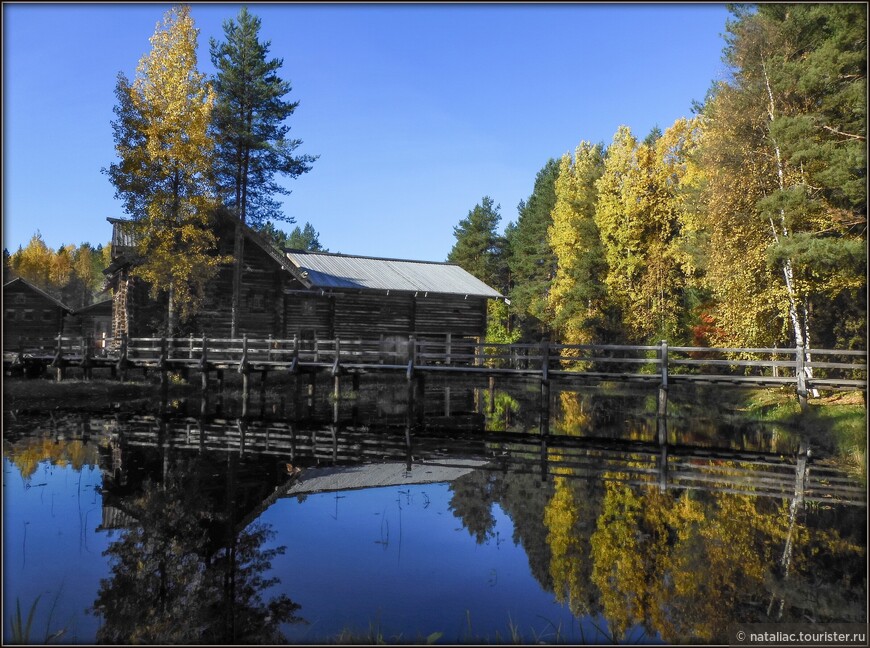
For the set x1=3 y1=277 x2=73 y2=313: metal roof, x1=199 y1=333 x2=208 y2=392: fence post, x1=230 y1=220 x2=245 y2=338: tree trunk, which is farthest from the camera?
x1=3 y1=277 x2=73 y2=313: metal roof

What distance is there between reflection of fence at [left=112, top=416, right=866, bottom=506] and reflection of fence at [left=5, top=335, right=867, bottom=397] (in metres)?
3.43

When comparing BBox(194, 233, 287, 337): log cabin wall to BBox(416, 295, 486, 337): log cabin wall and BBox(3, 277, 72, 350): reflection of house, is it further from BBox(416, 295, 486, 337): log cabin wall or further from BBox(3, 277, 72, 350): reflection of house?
BBox(3, 277, 72, 350): reflection of house

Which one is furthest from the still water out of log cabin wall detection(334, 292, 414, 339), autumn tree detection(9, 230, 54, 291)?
autumn tree detection(9, 230, 54, 291)

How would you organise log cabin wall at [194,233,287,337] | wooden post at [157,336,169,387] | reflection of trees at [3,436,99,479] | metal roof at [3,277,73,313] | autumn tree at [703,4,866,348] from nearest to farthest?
reflection of trees at [3,436,99,479] < autumn tree at [703,4,866,348] < wooden post at [157,336,169,387] < log cabin wall at [194,233,287,337] < metal roof at [3,277,73,313]

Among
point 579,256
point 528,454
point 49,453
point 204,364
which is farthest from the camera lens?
point 579,256

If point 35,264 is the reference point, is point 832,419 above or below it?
below

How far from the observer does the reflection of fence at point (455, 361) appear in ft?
61.7

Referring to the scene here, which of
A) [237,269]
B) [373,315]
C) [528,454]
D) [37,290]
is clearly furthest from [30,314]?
[528,454]

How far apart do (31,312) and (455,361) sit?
3494 cm

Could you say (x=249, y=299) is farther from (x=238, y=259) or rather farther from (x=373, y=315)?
(x=373, y=315)

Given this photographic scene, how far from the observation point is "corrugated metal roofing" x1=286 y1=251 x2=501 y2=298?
1400 inches

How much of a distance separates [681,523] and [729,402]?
20537 mm

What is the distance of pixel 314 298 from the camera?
34938 millimetres

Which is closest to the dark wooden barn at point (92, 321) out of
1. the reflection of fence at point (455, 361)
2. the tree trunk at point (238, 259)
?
the reflection of fence at point (455, 361)
